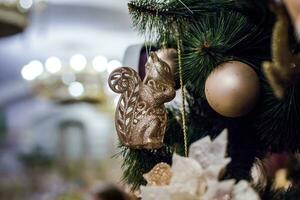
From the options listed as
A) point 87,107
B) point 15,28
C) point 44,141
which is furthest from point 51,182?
point 15,28

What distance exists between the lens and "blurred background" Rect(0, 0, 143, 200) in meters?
3.67

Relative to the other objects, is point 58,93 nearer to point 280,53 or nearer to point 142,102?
point 142,102

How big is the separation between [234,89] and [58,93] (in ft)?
13.1

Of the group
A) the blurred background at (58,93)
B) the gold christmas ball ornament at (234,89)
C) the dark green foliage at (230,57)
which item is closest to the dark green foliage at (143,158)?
the dark green foliage at (230,57)

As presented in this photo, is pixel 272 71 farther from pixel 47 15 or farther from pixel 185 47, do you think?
pixel 47 15

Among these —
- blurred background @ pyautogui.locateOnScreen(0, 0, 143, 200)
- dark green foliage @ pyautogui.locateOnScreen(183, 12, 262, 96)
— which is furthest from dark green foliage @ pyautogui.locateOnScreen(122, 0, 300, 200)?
blurred background @ pyautogui.locateOnScreen(0, 0, 143, 200)

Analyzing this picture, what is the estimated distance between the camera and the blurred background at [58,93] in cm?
367

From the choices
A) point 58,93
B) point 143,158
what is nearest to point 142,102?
point 143,158

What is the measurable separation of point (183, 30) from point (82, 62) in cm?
353

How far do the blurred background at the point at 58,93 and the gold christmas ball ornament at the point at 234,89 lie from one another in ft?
6.90

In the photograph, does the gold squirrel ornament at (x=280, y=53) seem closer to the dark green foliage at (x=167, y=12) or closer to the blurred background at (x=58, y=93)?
the dark green foliage at (x=167, y=12)

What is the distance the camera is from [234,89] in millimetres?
420

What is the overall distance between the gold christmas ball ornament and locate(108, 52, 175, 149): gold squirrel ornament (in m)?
0.05

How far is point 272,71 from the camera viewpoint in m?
0.33
